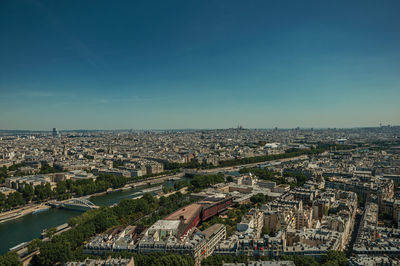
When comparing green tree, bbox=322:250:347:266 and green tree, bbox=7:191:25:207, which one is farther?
green tree, bbox=7:191:25:207

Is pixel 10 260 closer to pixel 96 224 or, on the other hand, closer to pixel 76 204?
pixel 96 224

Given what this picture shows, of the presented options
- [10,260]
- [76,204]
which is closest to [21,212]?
[76,204]

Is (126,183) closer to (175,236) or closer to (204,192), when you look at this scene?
(204,192)

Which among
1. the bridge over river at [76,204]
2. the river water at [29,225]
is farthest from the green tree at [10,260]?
the bridge over river at [76,204]

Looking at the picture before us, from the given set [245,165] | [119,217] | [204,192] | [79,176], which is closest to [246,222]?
[119,217]

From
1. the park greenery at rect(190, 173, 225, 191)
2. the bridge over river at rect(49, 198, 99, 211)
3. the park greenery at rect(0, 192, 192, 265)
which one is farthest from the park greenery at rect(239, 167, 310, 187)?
the bridge over river at rect(49, 198, 99, 211)

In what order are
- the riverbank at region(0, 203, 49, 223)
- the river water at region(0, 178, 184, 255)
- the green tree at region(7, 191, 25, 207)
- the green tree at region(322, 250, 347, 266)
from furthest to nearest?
1. the green tree at region(7, 191, 25, 207)
2. the riverbank at region(0, 203, 49, 223)
3. the river water at region(0, 178, 184, 255)
4. the green tree at region(322, 250, 347, 266)

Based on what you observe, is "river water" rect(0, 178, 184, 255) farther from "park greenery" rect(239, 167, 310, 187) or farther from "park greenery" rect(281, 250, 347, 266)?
"park greenery" rect(239, 167, 310, 187)

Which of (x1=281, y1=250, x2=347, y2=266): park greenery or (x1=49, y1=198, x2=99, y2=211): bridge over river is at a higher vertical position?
(x1=281, y1=250, x2=347, y2=266): park greenery

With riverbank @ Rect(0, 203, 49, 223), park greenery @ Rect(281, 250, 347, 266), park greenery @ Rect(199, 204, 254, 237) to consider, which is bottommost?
riverbank @ Rect(0, 203, 49, 223)
